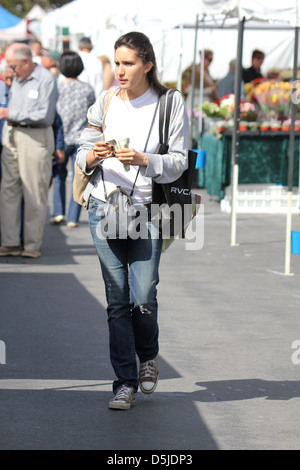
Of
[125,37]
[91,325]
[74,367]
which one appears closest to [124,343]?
[74,367]

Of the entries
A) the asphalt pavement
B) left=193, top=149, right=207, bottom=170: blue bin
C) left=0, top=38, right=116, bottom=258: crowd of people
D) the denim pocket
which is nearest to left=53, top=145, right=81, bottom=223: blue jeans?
left=0, top=38, right=116, bottom=258: crowd of people

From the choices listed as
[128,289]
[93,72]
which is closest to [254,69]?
[93,72]

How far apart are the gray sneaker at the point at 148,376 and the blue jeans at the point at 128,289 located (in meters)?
0.07

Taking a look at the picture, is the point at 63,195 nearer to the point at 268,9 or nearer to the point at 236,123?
the point at 236,123

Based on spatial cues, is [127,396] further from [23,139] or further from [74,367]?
[23,139]

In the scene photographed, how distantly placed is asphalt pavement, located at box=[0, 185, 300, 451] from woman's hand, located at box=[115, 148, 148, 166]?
1306 mm

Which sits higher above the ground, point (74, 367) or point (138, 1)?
point (138, 1)

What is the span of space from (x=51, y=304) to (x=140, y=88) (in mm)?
3383

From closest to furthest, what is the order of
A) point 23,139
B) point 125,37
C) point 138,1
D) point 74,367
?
point 125,37
point 74,367
point 23,139
point 138,1

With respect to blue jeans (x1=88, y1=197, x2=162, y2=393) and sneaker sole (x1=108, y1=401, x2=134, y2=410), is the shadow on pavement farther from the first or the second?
blue jeans (x1=88, y1=197, x2=162, y2=393)

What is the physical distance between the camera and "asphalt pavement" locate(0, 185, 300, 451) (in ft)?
15.8

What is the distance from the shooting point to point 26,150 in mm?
10156

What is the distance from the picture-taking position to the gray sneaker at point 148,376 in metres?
5.33

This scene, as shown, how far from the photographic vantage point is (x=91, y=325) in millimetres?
7273
